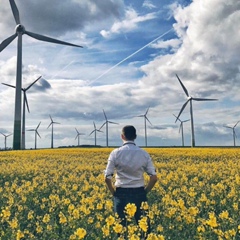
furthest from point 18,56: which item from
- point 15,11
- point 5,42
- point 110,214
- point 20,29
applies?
point 110,214

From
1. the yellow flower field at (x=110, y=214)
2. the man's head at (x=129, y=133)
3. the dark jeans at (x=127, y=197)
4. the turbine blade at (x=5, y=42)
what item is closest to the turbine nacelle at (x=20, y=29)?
the turbine blade at (x=5, y=42)

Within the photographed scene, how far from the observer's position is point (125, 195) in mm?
7715

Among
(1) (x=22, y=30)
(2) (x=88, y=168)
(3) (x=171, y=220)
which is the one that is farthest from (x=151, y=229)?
(1) (x=22, y=30)

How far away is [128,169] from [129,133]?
0.68 metres

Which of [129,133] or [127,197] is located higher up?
[129,133]

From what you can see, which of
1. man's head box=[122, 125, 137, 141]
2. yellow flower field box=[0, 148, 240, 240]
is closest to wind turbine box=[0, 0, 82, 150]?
yellow flower field box=[0, 148, 240, 240]

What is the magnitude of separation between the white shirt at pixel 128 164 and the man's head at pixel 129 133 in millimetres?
102

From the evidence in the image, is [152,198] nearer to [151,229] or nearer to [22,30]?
Answer: [151,229]

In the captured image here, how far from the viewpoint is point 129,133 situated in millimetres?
7641

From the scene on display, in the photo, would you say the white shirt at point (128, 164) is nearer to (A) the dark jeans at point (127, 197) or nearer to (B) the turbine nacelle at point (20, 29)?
(A) the dark jeans at point (127, 197)

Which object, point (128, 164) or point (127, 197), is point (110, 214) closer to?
point (127, 197)

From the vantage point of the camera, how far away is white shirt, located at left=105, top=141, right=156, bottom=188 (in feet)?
25.0

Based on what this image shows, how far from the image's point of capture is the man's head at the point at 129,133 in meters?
7.64

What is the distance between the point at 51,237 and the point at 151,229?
85.6 inches
